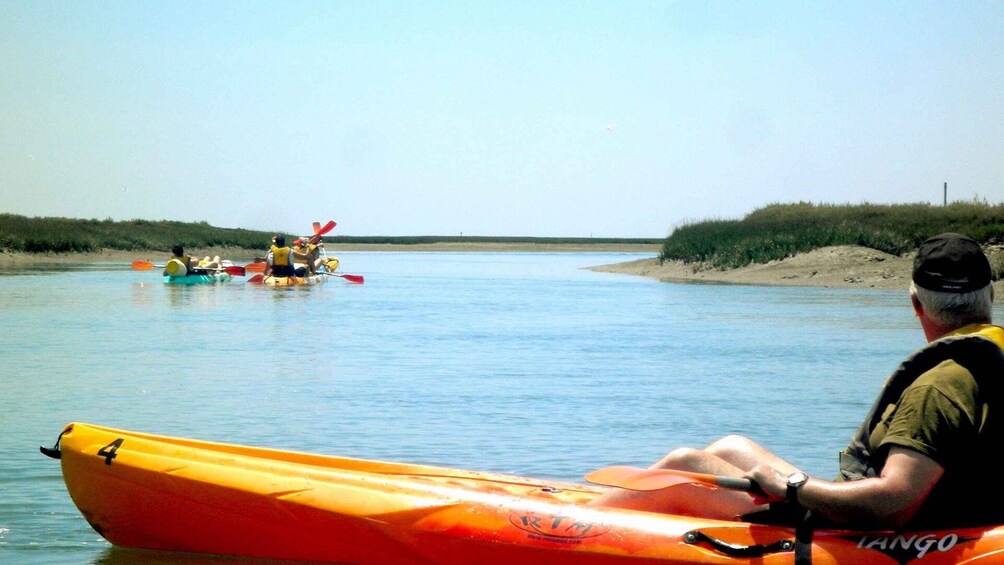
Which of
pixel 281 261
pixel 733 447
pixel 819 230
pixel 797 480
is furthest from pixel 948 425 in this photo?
pixel 819 230

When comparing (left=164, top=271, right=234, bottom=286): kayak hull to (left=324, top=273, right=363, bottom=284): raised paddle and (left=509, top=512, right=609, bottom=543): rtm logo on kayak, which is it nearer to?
(left=324, top=273, right=363, bottom=284): raised paddle

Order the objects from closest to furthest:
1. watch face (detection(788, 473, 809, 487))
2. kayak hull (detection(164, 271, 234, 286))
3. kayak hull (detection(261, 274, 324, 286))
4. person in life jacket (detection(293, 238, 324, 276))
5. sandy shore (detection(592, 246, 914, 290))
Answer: watch face (detection(788, 473, 809, 487)) → kayak hull (detection(261, 274, 324, 286)) → kayak hull (detection(164, 271, 234, 286)) → sandy shore (detection(592, 246, 914, 290)) → person in life jacket (detection(293, 238, 324, 276))

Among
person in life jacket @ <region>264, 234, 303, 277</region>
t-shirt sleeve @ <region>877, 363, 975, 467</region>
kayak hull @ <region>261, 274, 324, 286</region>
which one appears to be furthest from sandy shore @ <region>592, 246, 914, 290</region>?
t-shirt sleeve @ <region>877, 363, 975, 467</region>

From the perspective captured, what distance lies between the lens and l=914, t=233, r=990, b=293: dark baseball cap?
361cm

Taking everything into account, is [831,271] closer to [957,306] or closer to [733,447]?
[733,447]

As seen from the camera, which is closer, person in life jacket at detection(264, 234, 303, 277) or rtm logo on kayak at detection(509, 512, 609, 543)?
rtm logo on kayak at detection(509, 512, 609, 543)

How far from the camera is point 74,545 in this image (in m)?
5.53

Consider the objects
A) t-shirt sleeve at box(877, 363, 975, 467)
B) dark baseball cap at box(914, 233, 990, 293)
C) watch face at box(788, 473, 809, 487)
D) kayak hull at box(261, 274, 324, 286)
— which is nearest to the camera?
t-shirt sleeve at box(877, 363, 975, 467)

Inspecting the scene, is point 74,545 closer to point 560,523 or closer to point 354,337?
point 560,523

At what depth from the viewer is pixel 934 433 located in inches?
136

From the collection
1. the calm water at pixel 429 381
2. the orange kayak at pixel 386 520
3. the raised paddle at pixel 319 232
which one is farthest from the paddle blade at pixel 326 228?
the orange kayak at pixel 386 520

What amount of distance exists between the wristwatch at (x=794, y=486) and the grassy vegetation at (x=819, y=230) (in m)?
25.6

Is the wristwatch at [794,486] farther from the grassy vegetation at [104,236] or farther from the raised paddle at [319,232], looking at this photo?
the grassy vegetation at [104,236]

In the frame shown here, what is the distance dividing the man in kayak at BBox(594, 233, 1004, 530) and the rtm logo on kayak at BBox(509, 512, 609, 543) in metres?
0.63
